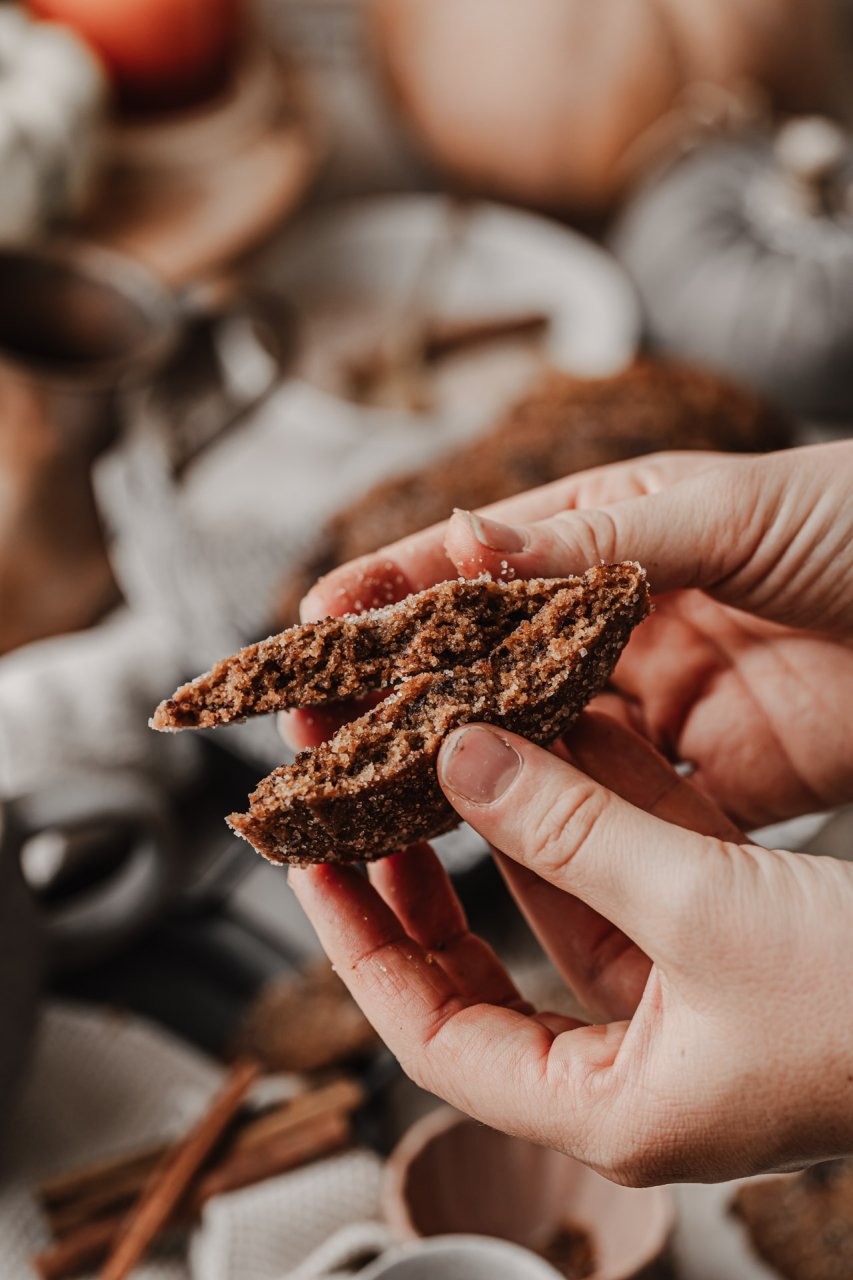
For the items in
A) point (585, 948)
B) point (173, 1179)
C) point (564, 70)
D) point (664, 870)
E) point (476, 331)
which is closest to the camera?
point (664, 870)

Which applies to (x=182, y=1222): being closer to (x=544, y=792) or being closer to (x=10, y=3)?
(x=544, y=792)

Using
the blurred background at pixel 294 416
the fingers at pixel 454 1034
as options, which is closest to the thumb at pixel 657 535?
the fingers at pixel 454 1034

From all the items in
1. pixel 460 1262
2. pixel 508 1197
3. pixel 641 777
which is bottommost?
pixel 508 1197

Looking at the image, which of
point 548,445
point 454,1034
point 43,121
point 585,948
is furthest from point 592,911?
point 43,121

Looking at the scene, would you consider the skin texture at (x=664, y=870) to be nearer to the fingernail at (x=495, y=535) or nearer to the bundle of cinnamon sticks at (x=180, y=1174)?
the fingernail at (x=495, y=535)

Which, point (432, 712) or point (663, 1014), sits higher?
point (432, 712)

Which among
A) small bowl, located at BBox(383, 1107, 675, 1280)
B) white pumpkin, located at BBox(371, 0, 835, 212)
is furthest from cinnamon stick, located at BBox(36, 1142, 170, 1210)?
white pumpkin, located at BBox(371, 0, 835, 212)

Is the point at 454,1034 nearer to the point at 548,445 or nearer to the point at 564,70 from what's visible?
the point at 548,445

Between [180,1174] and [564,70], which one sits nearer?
[180,1174]
